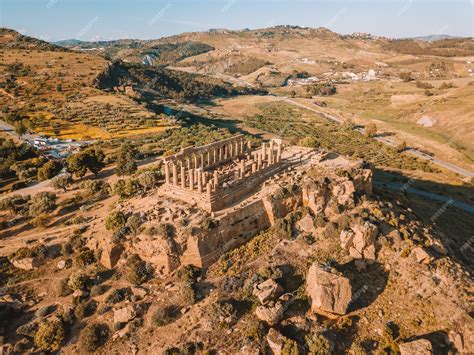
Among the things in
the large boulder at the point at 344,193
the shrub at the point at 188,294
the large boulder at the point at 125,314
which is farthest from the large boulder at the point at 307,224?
the large boulder at the point at 125,314

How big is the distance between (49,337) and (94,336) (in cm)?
359

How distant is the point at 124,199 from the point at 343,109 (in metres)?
119

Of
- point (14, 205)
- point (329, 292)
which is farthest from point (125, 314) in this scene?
point (14, 205)

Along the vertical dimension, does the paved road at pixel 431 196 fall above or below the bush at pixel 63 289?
below

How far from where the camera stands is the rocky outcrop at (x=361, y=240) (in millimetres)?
34625

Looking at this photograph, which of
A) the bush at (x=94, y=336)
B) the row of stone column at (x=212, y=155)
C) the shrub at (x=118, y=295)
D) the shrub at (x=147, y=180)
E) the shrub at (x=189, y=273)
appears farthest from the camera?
the shrub at (x=147, y=180)

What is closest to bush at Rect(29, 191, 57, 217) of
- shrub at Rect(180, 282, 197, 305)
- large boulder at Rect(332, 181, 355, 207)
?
shrub at Rect(180, 282, 197, 305)

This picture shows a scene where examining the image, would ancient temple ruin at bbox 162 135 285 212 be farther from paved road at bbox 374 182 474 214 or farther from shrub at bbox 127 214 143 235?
paved road at bbox 374 182 474 214

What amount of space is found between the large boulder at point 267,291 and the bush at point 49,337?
16.3 meters

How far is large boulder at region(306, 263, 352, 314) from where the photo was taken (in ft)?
95.6

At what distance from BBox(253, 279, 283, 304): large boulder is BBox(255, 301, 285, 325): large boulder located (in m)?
0.81

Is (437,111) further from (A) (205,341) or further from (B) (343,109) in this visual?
(A) (205,341)

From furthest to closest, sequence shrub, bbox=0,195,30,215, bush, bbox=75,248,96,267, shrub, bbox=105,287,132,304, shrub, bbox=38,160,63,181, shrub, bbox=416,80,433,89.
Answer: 1. shrub, bbox=416,80,433,89
2. shrub, bbox=38,160,63,181
3. shrub, bbox=0,195,30,215
4. bush, bbox=75,248,96,267
5. shrub, bbox=105,287,132,304

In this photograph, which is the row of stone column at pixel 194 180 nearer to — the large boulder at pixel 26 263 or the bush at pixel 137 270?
the bush at pixel 137 270
